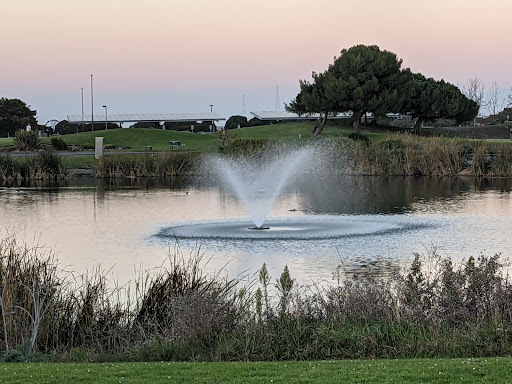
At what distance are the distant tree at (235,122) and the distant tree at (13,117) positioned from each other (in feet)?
78.3

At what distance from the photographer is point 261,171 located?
157 ft

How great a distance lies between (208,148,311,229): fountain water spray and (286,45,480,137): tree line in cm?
1819

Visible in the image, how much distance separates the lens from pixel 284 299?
35.5ft

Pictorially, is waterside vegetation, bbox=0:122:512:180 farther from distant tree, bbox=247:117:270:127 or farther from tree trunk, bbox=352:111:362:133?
distant tree, bbox=247:117:270:127

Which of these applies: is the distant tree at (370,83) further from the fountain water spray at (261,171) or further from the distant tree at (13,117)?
the distant tree at (13,117)

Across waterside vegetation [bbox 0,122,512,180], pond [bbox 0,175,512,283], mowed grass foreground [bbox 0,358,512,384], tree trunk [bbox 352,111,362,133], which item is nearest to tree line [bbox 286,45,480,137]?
tree trunk [bbox 352,111,362,133]

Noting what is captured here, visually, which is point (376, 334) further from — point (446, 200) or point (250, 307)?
point (446, 200)

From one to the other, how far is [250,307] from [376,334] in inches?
90.2

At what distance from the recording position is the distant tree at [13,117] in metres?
89.1

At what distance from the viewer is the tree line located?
71188 millimetres

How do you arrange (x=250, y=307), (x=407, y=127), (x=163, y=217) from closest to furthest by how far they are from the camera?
(x=250, y=307) < (x=163, y=217) < (x=407, y=127)

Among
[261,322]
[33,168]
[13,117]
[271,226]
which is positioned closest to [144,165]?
[33,168]

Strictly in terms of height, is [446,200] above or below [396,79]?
below

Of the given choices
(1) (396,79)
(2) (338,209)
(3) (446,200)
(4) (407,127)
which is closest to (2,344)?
(2) (338,209)
